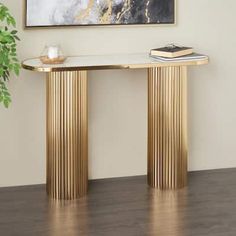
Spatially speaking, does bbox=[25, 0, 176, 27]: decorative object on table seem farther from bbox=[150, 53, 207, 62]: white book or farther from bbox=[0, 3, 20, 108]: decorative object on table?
bbox=[150, 53, 207, 62]: white book

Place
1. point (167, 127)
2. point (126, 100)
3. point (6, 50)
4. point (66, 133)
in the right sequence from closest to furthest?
point (6, 50), point (66, 133), point (167, 127), point (126, 100)

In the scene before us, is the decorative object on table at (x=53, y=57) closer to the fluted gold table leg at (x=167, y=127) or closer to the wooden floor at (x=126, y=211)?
the fluted gold table leg at (x=167, y=127)

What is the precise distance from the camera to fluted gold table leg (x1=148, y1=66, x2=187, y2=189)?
10.4 feet

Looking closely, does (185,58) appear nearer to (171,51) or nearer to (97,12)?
(171,51)

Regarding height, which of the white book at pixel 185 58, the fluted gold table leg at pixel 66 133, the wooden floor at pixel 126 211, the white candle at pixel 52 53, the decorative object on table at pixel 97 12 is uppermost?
the decorative object on table at pixel 97 12

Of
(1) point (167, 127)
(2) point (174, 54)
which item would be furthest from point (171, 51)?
(1) point (167, 127)

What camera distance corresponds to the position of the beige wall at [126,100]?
3.21 metres

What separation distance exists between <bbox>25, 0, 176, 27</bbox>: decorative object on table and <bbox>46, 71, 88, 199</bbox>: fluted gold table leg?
15.1 inches

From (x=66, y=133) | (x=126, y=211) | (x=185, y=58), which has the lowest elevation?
(x=126, y=211)

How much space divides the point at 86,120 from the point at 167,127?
20.1 inches

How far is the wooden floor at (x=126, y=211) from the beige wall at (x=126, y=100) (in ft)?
0.56

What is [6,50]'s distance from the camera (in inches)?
113

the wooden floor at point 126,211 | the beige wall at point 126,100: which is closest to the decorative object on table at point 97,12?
the beige wall at point 126,100

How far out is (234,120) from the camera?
142 inches
